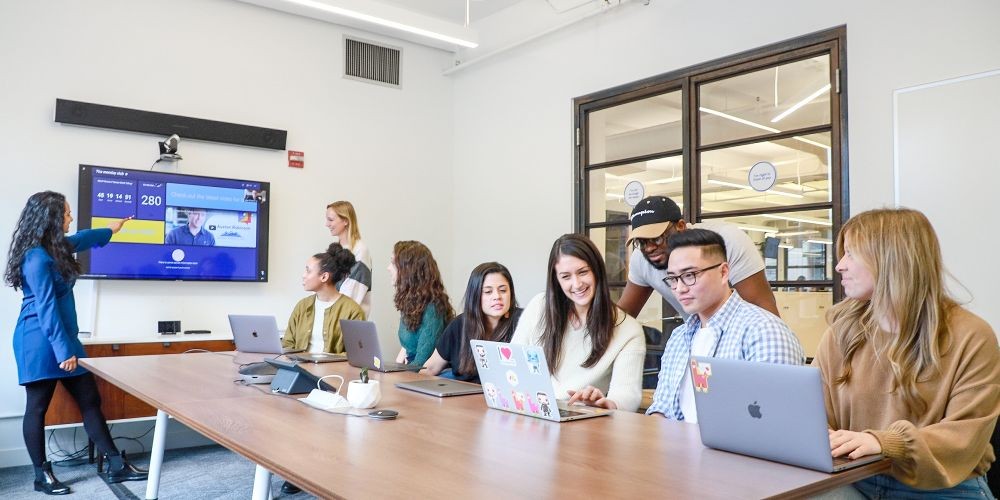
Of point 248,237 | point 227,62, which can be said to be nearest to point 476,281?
point 248,237

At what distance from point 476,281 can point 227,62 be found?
294 centimetres

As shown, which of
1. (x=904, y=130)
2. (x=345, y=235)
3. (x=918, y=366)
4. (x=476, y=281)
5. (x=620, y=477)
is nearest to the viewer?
(x=620, y=477)

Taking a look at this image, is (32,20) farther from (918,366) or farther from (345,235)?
(918,366)

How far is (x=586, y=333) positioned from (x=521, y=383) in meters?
0.55

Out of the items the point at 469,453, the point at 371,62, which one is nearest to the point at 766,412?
the point at 469,453

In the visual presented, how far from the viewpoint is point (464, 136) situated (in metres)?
5.99

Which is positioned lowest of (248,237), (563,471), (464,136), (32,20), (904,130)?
(563,471)

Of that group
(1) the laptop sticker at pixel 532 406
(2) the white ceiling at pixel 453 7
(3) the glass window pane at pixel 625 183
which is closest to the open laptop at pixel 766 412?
(1) the laptop sticker at pixel 532 406

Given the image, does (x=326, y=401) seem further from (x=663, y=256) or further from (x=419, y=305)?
(x=419, y=305)

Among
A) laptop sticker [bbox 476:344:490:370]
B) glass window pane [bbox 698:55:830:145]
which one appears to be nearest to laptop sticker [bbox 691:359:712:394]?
laptop sticker [bbox 476:344:490:370]

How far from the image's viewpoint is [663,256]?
105 inches

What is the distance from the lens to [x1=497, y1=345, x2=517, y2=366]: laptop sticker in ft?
6.53

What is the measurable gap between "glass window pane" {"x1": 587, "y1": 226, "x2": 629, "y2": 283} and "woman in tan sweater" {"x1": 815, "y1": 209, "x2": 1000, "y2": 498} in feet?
9.52

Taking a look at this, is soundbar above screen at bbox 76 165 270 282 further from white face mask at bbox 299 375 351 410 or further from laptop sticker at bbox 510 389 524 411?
laptop sticker at bbox 510 389 524 411
